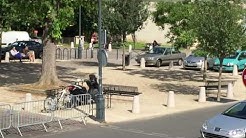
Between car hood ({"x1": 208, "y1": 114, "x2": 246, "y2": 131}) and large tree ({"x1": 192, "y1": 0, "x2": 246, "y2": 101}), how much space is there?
9.81 meters

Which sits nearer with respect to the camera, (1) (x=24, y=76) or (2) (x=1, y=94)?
(2) (x=1, y=94)

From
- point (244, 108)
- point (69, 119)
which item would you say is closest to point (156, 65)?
point (69, 119)

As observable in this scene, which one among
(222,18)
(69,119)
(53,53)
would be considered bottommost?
(69,119)

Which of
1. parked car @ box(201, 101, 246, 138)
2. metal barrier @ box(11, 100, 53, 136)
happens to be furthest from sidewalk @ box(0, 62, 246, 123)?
parked car @ box(201, 101, 246, 138)

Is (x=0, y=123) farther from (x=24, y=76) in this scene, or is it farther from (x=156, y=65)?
(x=156, y=65)

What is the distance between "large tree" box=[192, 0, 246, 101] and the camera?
23.8m

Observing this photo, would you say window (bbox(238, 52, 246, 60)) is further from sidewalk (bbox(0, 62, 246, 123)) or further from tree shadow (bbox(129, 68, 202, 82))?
tree shadow (bbox(129, 68, 202, 82))

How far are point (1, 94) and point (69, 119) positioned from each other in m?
6.54

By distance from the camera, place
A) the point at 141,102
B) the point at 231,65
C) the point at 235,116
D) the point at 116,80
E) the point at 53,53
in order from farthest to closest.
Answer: the point at 231,65 < the point at 116,80 < the point at 53,53 < the point at 141,102 < the point at 235,116

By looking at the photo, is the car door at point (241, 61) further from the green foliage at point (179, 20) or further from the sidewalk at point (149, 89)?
the green foliage at point (179, 20)

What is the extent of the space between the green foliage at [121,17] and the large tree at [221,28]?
45.9 ft

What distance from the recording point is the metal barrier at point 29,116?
16.5 metres

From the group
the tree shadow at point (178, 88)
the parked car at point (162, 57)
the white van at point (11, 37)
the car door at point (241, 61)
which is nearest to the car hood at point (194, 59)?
the parked car at point (162, 57)

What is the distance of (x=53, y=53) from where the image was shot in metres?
25.7
